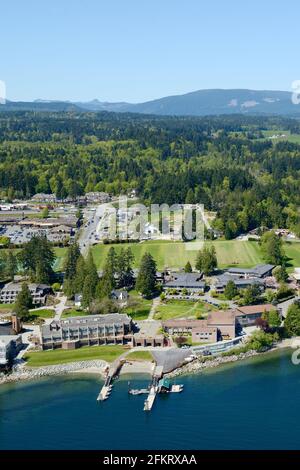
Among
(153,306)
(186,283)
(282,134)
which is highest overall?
(282,134)

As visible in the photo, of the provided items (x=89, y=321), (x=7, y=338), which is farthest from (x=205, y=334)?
(x=7, y=338)

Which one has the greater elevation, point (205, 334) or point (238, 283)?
point (238, 283)

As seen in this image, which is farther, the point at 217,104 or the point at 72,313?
Result: the point at 217,104

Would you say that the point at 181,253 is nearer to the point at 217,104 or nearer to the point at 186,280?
the point at 186,280

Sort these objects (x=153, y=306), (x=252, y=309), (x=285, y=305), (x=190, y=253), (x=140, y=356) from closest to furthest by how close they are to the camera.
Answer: (x=140, y=356) → (x=252, y=309) → (x=285, y=305) → (x=153, y=306) → (x=190, y=253)

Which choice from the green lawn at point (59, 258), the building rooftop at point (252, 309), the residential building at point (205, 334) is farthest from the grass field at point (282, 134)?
the residential building at point (205, 334)

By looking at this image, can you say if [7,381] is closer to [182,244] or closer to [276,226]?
[182,244]

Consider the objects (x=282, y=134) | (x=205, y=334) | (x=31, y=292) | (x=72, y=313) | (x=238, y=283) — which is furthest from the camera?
(x=282, y=134)
